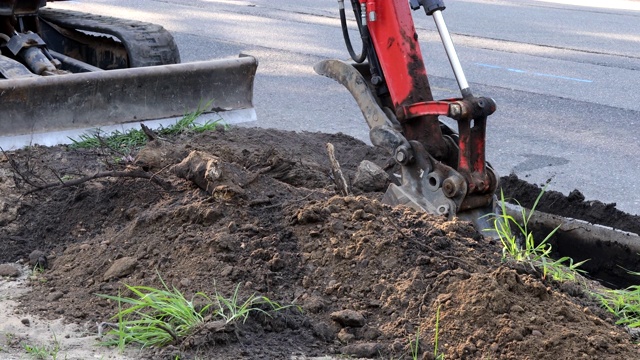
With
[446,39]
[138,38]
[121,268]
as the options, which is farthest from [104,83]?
[446,39]

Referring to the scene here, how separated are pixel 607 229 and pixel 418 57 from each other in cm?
134

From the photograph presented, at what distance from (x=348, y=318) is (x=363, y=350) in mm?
196

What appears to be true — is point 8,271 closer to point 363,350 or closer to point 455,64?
point 363,350

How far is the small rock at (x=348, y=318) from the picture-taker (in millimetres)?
3705

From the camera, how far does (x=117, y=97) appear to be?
6.51 meters

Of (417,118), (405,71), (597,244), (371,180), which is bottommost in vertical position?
A: (597,244)

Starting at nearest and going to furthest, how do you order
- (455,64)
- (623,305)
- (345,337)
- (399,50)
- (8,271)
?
1. (345,337)
2. (623,305)
3. (8,271)
4. (455,64)
5. (399,50)

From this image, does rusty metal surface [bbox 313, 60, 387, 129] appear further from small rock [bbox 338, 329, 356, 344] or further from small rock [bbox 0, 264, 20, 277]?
small rock [bbox 0, 264, 20, 277]

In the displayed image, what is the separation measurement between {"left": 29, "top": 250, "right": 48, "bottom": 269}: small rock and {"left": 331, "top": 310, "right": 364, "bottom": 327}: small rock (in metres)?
1.55

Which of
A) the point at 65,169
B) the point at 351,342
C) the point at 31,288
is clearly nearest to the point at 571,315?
the point at 351,342

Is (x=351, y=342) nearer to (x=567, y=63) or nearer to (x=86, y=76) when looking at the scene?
(x=86, y=76)

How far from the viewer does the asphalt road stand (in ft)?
24.3

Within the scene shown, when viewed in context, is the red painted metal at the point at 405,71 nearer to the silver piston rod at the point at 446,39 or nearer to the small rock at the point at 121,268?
the silver piston rod at the point at 446,39

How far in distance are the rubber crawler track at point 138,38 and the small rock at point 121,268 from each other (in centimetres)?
357
